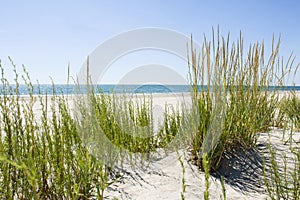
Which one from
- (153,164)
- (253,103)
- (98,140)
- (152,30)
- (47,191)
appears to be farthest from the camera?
(152,30)

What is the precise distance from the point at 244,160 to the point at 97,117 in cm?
154

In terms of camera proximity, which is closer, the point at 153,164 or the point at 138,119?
the point at 153,164

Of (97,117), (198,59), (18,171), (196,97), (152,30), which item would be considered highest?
(152,30)

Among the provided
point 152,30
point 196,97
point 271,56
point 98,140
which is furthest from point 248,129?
point 152,30

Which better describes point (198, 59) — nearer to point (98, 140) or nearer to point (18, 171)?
point (98, 140)

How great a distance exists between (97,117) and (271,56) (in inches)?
90.6

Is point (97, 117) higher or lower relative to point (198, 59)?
lower

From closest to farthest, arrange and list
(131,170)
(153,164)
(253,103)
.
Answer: (131,170)
(153,164)
(253,103)

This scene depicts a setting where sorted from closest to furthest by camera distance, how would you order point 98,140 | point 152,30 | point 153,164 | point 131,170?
point 98,140 < point 131,170 < point 153,164 < point 152,30

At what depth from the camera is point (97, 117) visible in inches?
106

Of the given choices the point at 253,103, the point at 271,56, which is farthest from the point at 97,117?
the point at 271,56

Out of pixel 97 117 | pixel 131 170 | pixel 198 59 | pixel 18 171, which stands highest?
pixel 198 59

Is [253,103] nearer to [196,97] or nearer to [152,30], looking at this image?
[196,97]

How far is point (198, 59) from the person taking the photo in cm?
252
